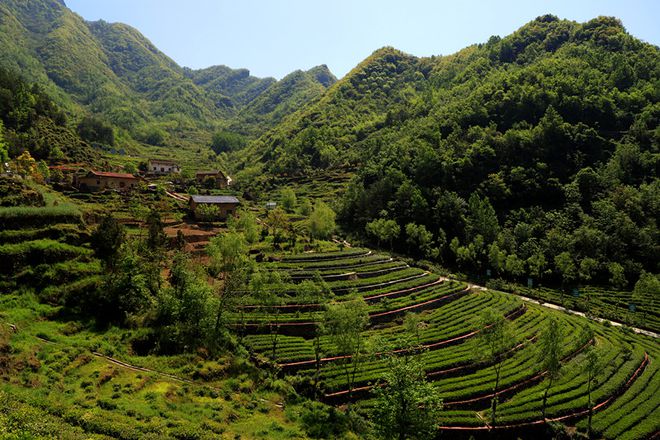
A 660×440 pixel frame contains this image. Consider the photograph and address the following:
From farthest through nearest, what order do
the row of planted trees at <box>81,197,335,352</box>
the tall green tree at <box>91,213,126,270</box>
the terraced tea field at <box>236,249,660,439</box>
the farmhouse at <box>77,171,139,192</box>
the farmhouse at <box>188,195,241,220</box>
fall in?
the farmhouse at <box>77,171,139,192</box>
the farmhouse at <box>188,195,241,220</box>
the tall green tree at <box>91,213,126,270</box>
the row of planted trees at <box>81,197,335,352</box>
the terraced tea field at <box>236,249,660,439</box>

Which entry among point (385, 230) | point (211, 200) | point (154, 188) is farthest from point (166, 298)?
point (154, 188)

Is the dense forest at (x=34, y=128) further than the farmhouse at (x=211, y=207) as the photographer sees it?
Yes

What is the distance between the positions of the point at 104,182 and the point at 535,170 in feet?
365

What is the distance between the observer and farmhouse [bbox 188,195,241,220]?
3206 inches

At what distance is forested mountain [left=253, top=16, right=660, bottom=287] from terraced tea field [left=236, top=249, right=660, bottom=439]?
2867 cm

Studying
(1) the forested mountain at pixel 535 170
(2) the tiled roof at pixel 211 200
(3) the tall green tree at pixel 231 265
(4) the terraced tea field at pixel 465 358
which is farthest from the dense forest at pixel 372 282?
(2) the tiled roof at pixel 211 200

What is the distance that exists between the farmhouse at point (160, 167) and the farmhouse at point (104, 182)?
3484 centimetres

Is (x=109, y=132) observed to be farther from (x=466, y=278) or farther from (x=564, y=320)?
(x=564, y=320)

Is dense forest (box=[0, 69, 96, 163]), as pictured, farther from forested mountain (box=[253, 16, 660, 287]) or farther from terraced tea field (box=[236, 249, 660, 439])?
terraced tea field (box=[236, 249, 660, 439])

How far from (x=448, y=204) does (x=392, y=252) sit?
20.4 m

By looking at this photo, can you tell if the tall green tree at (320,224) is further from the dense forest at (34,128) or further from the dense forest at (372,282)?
the dense forest at (34,128)

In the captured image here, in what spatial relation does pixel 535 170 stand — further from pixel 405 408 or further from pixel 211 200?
pixel 405 408

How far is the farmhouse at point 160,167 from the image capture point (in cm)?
12838

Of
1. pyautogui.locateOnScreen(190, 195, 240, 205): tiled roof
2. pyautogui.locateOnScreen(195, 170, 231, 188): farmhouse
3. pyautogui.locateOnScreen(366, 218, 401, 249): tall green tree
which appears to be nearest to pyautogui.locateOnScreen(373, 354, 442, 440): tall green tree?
pyautogui.locateOnScreen(366, 218, 401, 249): tall green tree
